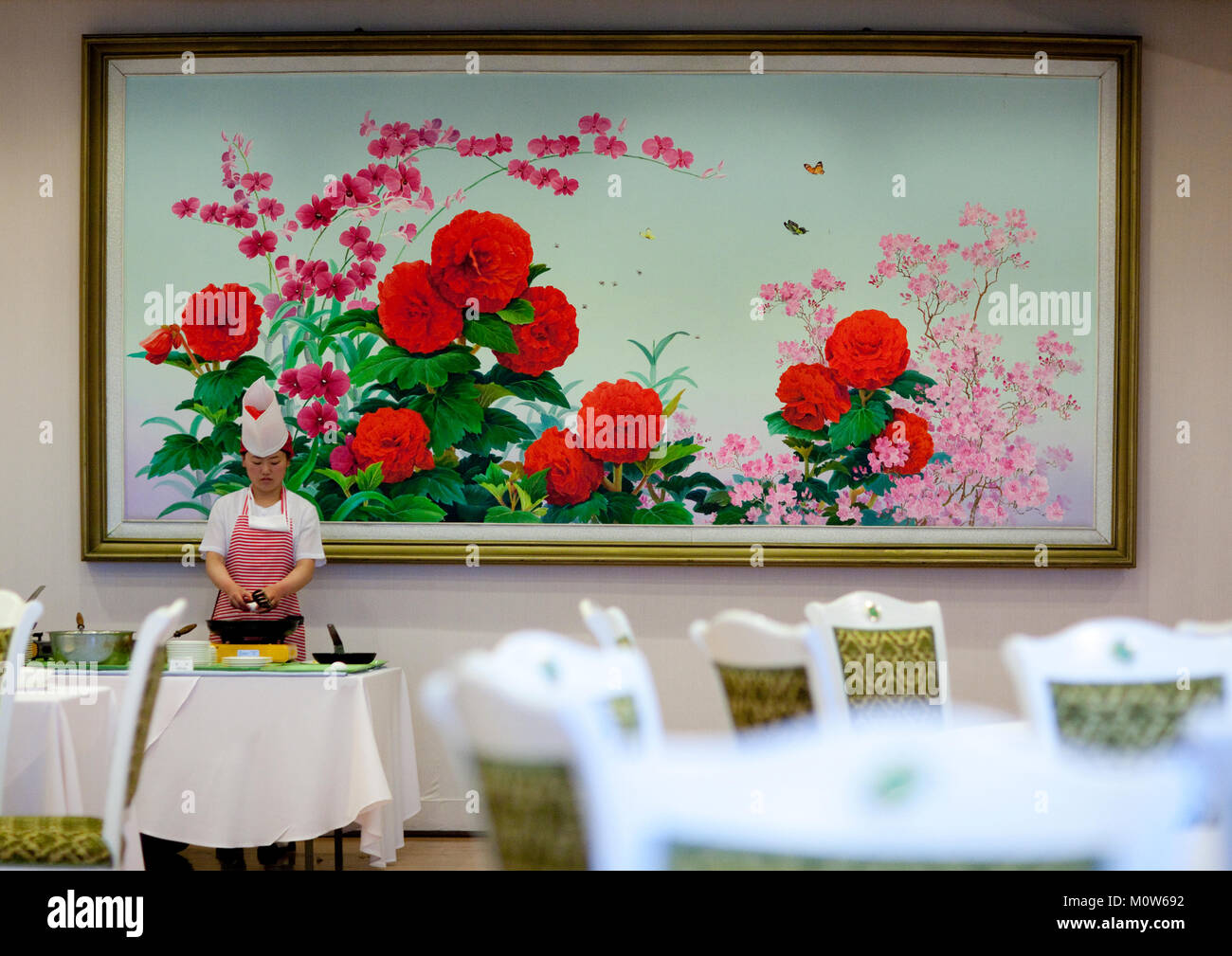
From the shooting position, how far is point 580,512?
165 inches

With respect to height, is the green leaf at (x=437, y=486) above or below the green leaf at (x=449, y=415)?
below

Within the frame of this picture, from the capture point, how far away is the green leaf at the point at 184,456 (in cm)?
424

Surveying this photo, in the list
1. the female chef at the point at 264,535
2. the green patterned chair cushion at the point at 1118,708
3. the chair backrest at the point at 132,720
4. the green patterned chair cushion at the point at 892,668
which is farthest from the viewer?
the female chef at the point at 264,535

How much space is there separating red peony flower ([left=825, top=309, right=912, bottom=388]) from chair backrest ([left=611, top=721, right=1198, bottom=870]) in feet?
10.3

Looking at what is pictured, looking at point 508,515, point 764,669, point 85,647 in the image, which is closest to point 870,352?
point 508,515

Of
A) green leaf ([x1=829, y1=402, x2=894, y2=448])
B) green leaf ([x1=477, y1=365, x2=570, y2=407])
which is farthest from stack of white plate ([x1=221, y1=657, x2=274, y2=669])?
green leaf ([x1=829, y1=402, x2=894, y2=448])

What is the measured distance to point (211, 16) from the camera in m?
4.32

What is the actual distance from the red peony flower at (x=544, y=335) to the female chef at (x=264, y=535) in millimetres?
889

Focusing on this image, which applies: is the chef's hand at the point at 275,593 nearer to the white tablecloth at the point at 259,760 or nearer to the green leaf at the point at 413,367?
the white tablecloth at the point at 259,760

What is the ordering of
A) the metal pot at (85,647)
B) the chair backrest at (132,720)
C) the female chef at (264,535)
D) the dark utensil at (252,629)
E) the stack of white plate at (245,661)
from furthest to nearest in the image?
1. the female chef at (264,535)
2. the dark utensil at (252,629)
3. the stack of white plate at (245,661)
4. the metal pot at (85,647)
5. the chair backrest at (132,720)

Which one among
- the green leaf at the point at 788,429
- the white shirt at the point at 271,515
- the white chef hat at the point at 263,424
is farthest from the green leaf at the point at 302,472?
the green leaf at the point at 788,429

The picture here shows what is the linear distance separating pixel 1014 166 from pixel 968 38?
1.63 feet

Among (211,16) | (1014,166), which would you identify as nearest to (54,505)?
(211,16)

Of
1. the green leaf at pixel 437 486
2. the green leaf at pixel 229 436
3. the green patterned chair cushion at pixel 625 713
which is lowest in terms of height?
the green patterned chair cushion at pixel 625 713
